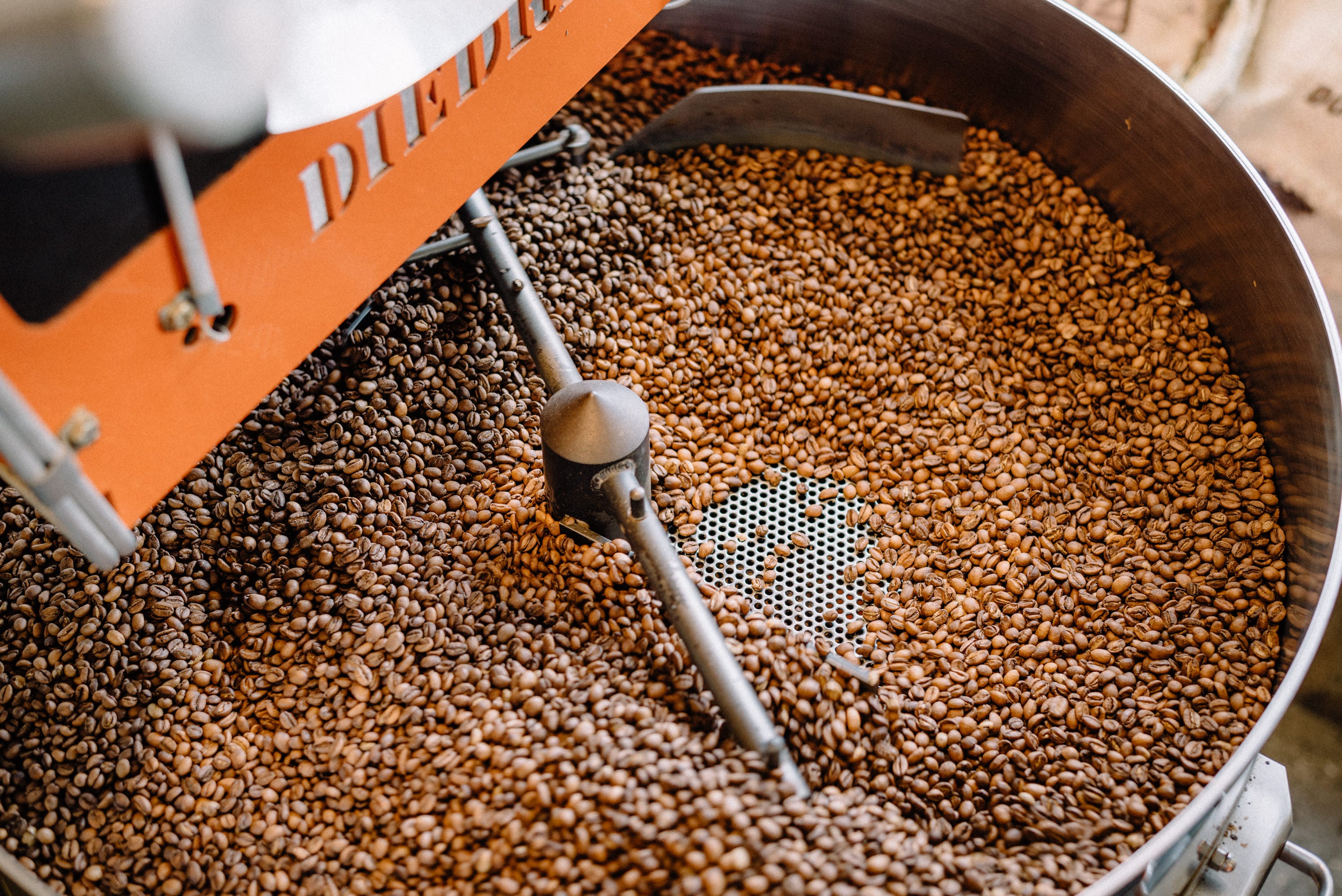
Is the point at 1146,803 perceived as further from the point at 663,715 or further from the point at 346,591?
the point at 346,591

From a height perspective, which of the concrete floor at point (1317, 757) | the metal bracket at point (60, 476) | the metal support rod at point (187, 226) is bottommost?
the concrete floor at point (1317, 757)

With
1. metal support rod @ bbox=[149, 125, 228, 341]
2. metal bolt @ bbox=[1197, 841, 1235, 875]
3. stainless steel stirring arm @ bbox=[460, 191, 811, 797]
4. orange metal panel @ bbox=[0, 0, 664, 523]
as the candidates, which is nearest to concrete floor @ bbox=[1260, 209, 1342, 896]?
metal bolt @ bbox=[1197, 841, 1235, 875]

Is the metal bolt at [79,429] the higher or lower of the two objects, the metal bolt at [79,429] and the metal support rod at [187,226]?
the lower

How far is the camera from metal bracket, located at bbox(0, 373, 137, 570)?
0.53 meters

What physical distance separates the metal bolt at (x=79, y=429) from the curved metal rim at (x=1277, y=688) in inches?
32.0

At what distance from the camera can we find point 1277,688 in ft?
3.50

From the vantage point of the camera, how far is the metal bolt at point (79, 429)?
1.92 feet

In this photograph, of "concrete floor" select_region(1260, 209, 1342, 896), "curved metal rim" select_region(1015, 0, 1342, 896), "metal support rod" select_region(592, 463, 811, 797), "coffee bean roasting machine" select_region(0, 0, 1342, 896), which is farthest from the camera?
"concrete floor" select_region(1260, 209, 1342, 896)

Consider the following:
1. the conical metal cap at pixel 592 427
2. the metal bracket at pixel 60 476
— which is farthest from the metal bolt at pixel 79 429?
the conical metal cap at pixel 592 427

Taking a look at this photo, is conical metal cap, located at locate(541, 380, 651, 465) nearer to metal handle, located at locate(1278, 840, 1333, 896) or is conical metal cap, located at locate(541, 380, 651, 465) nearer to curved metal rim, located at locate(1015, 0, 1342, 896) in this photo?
curved metal rim, located at locate(1015, 0, 1342, 896)

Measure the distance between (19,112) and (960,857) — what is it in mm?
973

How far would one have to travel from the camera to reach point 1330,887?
104 cm

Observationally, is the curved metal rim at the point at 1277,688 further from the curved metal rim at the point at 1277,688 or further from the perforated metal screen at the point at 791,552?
the perforated metal screen at the point at 791,552

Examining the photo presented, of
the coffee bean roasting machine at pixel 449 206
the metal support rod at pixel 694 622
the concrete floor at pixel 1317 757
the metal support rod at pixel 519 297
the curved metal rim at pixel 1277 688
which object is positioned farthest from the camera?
the concrete floor at pixel 1317 757
